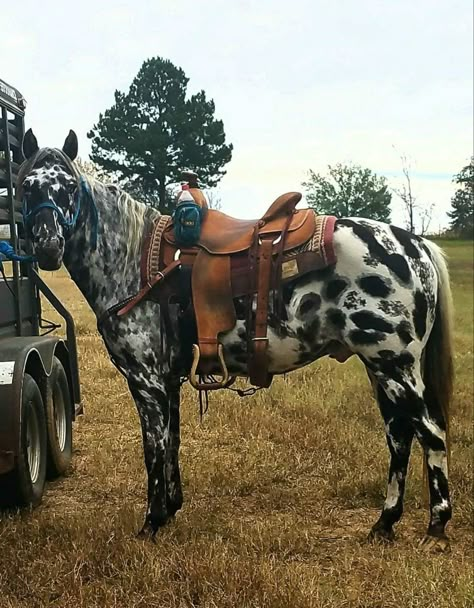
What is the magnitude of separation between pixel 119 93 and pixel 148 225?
106 ft

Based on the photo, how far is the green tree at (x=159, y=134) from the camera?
30.9 meters

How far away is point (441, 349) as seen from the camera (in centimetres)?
390

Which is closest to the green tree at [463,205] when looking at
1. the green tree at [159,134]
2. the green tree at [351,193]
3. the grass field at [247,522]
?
the green tree at [351,193]

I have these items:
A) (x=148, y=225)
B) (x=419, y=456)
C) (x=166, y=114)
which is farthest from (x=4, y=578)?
(x=166, y=114)

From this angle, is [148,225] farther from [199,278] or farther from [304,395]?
[304,395]

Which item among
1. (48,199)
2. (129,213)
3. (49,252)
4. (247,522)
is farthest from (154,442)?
(48,199)

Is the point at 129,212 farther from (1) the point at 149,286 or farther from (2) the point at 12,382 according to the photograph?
(2) the point at 12,382

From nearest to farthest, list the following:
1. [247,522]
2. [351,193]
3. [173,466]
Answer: [247,522], [173,466], [351,193]

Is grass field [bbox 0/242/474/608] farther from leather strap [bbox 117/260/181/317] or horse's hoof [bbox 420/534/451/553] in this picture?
leather strap [bbox 117/260/181/317]

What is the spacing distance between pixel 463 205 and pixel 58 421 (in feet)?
195

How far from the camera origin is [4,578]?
3.25 metres

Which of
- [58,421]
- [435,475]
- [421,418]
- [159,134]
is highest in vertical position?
[159,134]

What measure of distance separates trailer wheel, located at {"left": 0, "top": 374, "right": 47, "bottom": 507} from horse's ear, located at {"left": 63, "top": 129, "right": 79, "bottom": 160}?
1.32m

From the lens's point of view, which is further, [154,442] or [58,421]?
[58,421]
